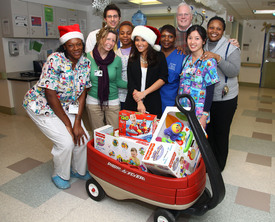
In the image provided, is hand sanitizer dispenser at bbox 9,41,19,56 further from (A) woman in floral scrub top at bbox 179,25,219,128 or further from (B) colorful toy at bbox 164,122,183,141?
(B) colorful toy at bbox 164,122,183,141

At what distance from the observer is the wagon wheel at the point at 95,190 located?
6.72 ft

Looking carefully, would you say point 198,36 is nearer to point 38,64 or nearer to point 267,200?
point 267,200

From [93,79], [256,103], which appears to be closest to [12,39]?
[93,79]

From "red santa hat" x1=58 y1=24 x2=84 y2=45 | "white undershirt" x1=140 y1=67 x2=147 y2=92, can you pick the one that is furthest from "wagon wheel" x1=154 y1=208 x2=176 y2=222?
"red santa hat" x1=58 y1=24 x2=84 y2=45

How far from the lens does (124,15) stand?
5.94 meters

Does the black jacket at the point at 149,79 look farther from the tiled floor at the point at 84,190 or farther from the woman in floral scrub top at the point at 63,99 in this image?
the tiled floor at the point at 84,190

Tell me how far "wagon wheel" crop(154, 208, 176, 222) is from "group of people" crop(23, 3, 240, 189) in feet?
2.60

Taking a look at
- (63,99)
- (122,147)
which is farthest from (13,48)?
(122,147)

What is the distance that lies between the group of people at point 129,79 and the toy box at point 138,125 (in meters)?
0.33

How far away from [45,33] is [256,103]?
16.3ft

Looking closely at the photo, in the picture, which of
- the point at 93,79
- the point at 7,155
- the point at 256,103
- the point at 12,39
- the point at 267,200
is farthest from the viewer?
the point at 256,103

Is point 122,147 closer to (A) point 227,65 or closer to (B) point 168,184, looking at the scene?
(B) point 168,184

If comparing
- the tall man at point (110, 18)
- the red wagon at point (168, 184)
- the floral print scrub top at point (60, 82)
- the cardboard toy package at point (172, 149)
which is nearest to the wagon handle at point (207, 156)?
the red wagon at point (168, 184)

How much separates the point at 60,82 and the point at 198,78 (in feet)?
3.81
